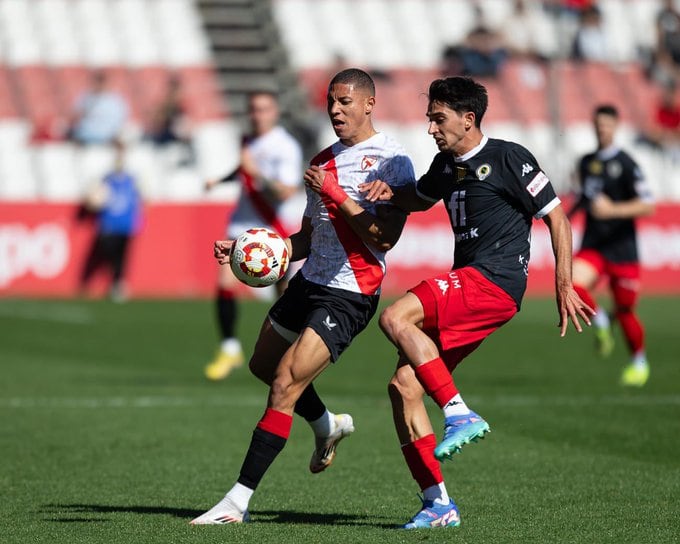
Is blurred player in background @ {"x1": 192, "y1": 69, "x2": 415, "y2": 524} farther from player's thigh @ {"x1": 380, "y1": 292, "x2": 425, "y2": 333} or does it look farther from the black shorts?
player's thigh @ {"x1": 380, "y1": 292, "x2": 425, "y2": 333}

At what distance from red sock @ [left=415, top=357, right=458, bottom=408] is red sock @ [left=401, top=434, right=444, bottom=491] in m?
0.31

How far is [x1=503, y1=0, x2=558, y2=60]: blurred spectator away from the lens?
98.4 ft

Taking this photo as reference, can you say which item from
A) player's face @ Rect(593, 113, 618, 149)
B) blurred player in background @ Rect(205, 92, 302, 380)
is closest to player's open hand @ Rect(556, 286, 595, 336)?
blurred player in background @ Rect(205, 92, 302, 380)

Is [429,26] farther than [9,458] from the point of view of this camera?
Yes

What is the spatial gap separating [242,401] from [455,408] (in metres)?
5.69

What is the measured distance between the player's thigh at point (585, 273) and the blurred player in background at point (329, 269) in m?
6.29

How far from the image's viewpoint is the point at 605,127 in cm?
1263

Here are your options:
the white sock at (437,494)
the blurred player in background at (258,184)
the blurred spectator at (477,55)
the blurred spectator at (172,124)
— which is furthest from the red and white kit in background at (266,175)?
the blurred spectator at (477,55)

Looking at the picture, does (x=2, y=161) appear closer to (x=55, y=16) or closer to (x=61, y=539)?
(x=55, y=16)

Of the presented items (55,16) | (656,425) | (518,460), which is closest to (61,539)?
(518,460)

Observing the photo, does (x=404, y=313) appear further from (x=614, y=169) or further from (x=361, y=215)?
(x=614, y=169)

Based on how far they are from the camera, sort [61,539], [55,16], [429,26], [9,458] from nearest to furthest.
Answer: [61,539] < [9,458] < [55,16] < [429,26]

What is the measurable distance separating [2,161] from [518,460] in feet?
60.5

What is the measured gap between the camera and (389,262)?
23.8 meters
